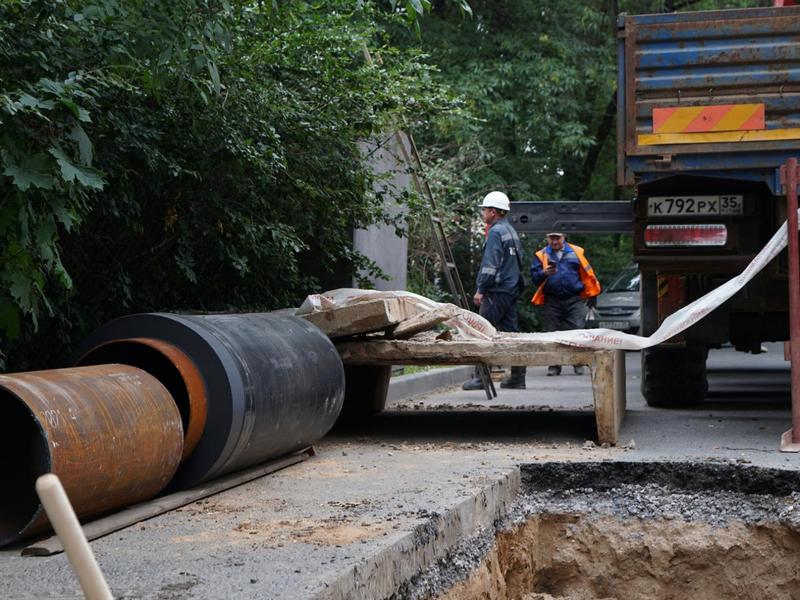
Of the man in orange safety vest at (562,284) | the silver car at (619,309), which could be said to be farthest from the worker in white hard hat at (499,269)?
the silver car at (619,309)

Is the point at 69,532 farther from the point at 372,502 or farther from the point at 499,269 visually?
the point at 499,269

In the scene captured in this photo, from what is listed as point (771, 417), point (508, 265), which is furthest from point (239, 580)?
point (508, 265)

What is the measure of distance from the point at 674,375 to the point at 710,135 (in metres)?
2.65

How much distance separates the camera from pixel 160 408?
4.44m

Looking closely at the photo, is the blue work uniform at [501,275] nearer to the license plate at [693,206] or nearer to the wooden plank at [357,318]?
the license plate at [693,206]

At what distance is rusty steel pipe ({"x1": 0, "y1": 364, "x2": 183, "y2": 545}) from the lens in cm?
379

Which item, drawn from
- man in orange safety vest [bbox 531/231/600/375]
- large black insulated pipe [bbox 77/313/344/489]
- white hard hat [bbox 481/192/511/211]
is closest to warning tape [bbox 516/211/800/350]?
large black insulated pipe [bbox 77/313/344/489]

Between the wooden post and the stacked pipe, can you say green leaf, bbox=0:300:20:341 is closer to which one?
the stacked pipe

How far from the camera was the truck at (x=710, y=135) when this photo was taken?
7.50 m

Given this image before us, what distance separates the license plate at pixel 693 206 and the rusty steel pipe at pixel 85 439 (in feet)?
Result: 14.7

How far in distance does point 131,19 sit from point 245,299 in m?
3.19

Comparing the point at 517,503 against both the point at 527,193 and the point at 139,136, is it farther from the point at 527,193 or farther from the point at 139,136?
the point at 527,193

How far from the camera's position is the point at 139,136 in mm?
6180

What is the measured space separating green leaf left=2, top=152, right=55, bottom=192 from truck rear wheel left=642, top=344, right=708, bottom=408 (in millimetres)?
6162
